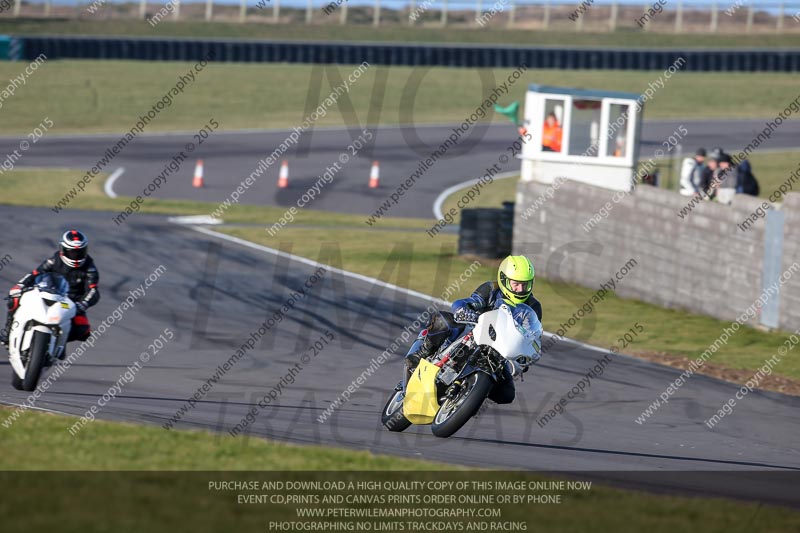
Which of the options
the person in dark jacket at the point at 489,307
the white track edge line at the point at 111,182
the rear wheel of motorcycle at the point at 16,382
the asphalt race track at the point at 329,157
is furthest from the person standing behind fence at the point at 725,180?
the white track edge line at the point at 111,182

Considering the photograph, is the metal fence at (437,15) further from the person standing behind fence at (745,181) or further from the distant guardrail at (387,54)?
the person standing behind fence at (745,181)

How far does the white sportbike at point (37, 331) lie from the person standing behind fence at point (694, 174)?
548 inches

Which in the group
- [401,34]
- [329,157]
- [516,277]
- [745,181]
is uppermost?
[516,277]

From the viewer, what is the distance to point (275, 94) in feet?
170

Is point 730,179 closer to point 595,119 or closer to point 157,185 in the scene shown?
point 595,119

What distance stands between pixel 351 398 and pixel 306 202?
18.8m

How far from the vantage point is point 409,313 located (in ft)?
60.6

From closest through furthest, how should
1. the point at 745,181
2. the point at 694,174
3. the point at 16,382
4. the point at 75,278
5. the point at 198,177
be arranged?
1. the point at 16,382
2. the point at 75,278
3. the point at 745,181
4. the point at 694,174
5. the point at 198,177

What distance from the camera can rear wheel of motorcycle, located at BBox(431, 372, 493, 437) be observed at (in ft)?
33.0

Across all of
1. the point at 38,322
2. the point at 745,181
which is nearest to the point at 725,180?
the point at 745,181

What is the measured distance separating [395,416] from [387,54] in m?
42.4

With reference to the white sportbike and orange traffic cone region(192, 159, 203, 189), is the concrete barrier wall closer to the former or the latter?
the white sportbike

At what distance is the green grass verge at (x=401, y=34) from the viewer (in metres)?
60.5

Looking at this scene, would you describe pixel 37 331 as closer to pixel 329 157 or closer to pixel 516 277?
pixel 516 277
